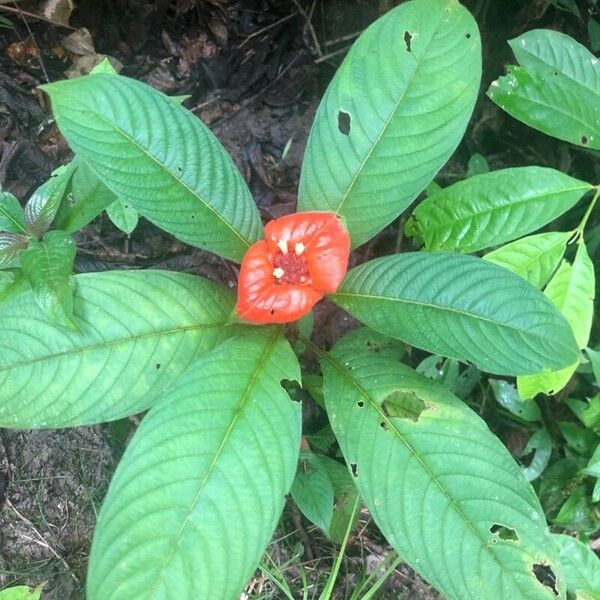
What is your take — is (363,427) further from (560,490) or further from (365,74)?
(560,490)

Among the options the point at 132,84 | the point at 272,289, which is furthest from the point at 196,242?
the point at 132,84

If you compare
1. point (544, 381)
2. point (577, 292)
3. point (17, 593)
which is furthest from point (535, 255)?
point (17, 593)

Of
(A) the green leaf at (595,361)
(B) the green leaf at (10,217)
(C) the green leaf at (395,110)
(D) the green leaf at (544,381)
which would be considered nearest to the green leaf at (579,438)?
(A) the green leaf at (595,361)

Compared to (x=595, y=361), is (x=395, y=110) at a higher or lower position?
higher

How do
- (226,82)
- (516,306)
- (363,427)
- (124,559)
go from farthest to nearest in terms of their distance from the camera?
(226,82)
(363,427)
(516,306)
(124,559)

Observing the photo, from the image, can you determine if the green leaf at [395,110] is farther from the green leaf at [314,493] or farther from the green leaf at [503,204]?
the green leaf at [314,493]

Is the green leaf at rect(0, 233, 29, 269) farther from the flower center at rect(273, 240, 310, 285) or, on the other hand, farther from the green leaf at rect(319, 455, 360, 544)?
the green leaf at rect(319, 455, 360, 544)

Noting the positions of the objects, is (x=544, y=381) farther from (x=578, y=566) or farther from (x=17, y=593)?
(x=17, y=593)
